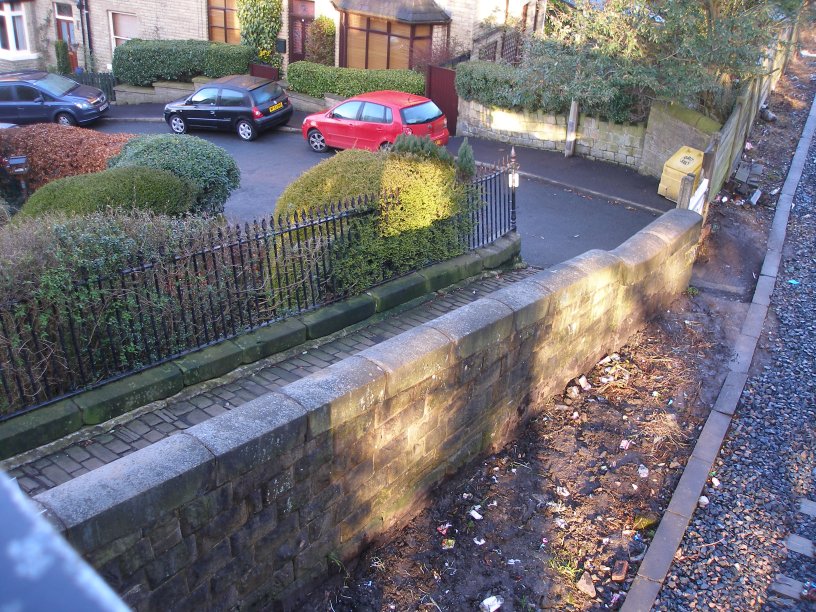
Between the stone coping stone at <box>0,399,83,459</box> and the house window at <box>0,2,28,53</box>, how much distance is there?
26172 millimetres

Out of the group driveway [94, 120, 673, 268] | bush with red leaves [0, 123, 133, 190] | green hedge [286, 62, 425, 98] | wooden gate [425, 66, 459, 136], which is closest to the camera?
bush with red leaves [0, 123, 133, 190]

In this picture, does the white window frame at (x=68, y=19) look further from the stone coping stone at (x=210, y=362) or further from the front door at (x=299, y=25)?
the stone coping stone at (x=210, y=362)

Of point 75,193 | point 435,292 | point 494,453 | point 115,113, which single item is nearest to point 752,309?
point 435,292

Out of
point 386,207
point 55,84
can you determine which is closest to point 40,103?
point 55,84

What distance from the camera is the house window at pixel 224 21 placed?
→ 80.2 ft

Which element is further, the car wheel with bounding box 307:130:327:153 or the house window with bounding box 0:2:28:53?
the house window with bounding box 0:2:28:53

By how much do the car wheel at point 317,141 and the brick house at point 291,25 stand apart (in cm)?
518

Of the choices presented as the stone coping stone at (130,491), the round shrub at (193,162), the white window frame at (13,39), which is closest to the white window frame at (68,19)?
the white window frame at (13,39)

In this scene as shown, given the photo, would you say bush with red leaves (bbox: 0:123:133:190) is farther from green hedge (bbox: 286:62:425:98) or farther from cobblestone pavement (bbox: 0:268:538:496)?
green hedge (bbox: 286:62:425:98)

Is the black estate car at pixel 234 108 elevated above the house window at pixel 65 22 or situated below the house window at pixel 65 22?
below

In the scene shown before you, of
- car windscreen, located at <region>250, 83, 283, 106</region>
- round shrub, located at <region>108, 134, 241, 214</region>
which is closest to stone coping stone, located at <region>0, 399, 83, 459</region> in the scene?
round shrub, located at <region>108, 134, 241, 214</region>

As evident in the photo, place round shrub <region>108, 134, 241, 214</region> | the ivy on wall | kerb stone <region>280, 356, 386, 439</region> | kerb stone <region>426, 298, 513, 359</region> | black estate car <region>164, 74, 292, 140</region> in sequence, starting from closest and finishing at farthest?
kerb stone <region>280, 356, 386, 439</region> → kerb stone <region>426, 298, 513, 359</region> → round shrub <region>108, 134, 241, 214</region> → black estate car <region>164, 74, 292, 140</region> → the ivy on wall

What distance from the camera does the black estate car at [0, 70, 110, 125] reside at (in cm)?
2005

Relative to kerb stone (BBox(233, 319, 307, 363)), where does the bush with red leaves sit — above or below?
above
